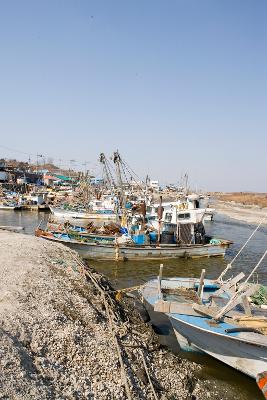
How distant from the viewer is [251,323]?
10.7 meters

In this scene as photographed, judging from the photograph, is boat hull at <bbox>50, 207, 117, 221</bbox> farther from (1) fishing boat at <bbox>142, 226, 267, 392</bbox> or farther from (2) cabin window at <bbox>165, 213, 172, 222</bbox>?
(1) fishing boat at <bbox>142, 226, 267, 392</bbox>

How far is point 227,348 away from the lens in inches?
414

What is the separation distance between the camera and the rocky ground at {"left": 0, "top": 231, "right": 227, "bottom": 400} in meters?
7.43

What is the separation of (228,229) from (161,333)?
122 feet

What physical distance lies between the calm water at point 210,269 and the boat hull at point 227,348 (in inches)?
15.9

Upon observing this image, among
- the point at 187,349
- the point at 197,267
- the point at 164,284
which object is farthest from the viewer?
the point at 197,267

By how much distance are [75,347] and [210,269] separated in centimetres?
1768

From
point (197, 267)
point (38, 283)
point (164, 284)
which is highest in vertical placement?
point (38, 283)

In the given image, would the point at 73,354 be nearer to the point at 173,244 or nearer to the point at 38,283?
the point at 38,283

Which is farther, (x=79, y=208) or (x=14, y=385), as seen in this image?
(x=79, y=208)

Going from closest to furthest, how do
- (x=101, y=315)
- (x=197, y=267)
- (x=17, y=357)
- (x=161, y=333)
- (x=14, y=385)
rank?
(x=14, y=385) < (x=17, y=357) < (x=101, y=315) < (x=161, y=333) < (x=197, y=267)

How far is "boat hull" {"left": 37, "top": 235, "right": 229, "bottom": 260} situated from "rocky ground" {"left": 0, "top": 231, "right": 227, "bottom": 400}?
454 inches

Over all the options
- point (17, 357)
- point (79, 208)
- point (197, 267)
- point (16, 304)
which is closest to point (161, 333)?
point (16, 304)

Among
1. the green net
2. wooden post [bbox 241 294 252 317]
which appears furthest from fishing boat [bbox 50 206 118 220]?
wooden post [bbox 241 294 252 317]
